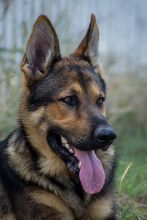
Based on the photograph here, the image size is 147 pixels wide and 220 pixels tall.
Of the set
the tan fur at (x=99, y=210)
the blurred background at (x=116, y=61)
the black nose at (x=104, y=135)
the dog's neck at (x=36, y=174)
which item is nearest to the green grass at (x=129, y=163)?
the blurred background at (x=116, y=61)

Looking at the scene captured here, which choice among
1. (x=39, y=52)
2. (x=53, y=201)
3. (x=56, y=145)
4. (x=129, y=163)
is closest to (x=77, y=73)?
(x=39, y=52)

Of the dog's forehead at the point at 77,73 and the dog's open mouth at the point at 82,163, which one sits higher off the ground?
the dog's forehead at the point at 77,73

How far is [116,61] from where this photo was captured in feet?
45.2

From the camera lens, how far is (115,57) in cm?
1398

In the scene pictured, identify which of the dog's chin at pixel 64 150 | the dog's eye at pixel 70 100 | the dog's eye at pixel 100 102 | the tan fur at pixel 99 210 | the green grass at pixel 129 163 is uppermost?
the dog's eye at pixel 70 100

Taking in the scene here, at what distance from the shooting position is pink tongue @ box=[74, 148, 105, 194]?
17.5 ft

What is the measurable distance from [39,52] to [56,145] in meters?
0.92

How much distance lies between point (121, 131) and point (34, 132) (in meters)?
7.66

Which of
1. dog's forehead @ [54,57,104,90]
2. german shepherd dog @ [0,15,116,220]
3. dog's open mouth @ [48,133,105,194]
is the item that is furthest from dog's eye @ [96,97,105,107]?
dog's open mouth @ [48,133,105,194]

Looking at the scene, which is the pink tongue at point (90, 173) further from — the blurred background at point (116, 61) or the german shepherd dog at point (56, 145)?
the blurred background at point (116, 61)

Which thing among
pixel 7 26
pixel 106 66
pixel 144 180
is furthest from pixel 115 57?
pixel 144 180

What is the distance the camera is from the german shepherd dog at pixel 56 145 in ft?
17.4

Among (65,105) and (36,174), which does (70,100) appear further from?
(36,174)

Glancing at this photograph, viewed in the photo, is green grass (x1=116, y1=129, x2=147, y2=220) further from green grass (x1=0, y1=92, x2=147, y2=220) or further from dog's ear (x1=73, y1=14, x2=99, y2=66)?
dog's ear (x1=73, y1=14, x2=99, y2=66)
